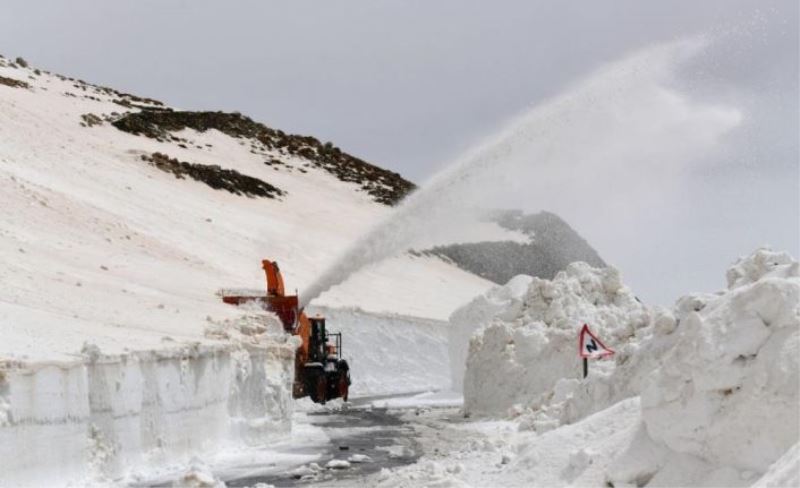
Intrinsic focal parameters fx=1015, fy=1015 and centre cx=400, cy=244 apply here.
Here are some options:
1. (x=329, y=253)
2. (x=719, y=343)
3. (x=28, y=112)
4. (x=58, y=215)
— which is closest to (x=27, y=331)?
(x=719, y=343)

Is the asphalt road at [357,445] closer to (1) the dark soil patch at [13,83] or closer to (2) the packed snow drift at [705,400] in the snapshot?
(2) the packed snow drift at [705,400]

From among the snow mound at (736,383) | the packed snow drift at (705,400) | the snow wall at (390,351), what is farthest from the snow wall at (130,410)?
the snow wall at (390,351)

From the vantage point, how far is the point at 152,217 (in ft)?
116

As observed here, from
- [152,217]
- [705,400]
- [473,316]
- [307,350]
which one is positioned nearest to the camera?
[705,400]

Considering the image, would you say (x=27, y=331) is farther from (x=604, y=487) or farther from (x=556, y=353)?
(x=556, y=353)

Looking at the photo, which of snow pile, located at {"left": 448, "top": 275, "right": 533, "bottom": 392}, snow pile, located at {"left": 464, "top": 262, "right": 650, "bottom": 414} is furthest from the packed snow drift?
snow pile, located at {"left": 448, "top": 275, "right": 533, "bottom": 392}

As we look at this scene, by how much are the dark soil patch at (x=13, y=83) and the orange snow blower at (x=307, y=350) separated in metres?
33.7

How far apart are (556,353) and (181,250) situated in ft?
52.3

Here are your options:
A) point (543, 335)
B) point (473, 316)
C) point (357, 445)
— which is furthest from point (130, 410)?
point (473, 316)

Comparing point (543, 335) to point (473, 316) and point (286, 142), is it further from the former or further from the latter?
point (286, 142)

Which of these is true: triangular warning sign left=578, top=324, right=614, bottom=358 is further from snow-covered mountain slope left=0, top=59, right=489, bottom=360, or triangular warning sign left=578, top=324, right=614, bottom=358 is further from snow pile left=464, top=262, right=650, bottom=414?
snow-covered mountain slope left=0, top=59, right=489, bottom=360

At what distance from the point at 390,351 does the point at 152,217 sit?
32.6 ft

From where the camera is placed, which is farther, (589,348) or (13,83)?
(13,83)

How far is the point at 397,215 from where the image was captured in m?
23.5
